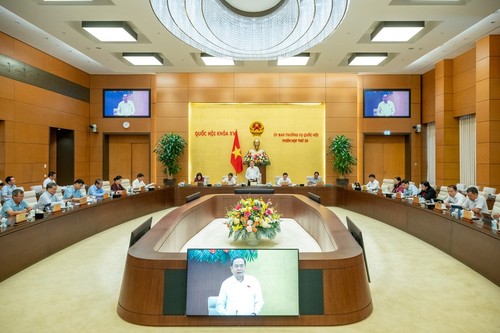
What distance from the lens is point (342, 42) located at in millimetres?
7734

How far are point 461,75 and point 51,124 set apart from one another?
12.2 m

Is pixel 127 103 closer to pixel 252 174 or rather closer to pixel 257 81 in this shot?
pixel 257 81

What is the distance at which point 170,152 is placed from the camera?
36.7 feet

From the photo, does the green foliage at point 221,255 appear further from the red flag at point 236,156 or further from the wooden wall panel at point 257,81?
the wooden wall panel at point 257,81

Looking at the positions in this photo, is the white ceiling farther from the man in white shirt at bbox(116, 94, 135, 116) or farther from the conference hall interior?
the man in white shirt at bbox(116, 94, 135, 116)

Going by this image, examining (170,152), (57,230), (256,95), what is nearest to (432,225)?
(57,230)

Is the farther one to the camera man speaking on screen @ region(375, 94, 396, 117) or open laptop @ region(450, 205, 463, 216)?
man speaking on screen @ region(375, 94, 396, 117)

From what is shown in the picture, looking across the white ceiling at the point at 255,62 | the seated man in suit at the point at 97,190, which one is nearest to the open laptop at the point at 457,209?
the white ceiling at the point at 255,62

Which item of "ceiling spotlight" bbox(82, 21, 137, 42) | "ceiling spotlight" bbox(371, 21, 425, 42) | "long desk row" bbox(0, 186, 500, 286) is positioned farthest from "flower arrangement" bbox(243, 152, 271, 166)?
"ceiling spotlight" bbox(82, 21, 137, 42)

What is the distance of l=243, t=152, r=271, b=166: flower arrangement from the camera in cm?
1134

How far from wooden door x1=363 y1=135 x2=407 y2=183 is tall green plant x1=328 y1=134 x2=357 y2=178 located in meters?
1.10

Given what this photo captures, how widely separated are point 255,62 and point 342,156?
4.45 metres

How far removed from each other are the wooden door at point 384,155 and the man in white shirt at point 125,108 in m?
8.67

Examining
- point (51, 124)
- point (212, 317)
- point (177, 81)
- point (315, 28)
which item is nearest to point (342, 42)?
point (315, 28)
